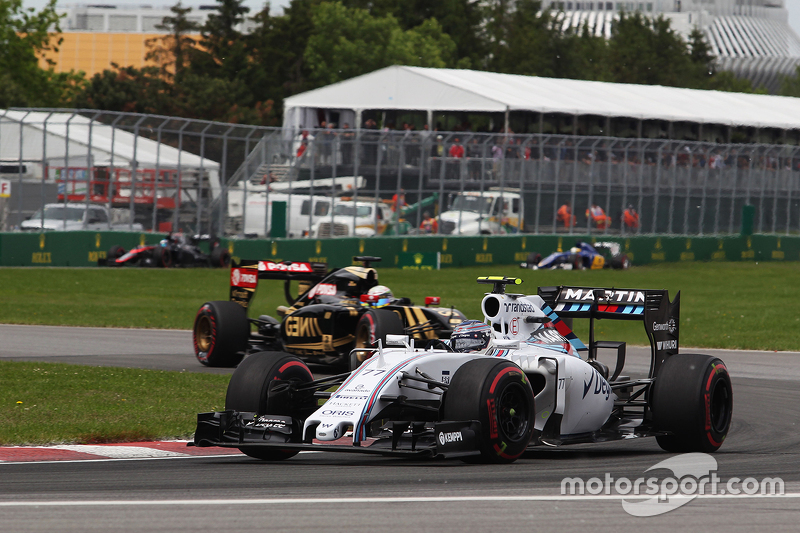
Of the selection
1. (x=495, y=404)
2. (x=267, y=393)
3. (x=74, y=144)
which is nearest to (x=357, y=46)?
(x=74, y=144)

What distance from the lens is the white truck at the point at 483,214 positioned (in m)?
37.4

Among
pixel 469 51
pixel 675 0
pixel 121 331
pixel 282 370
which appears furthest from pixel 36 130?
pixel 675 0

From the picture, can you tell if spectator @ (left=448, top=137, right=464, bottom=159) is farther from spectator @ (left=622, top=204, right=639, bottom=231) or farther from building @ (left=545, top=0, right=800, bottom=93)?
building @ (left=545, top=0, right=800, bottom=93)

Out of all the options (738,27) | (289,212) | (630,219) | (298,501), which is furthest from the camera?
(738,27)

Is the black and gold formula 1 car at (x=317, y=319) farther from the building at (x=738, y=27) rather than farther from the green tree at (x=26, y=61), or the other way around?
the building at (x=738, y=27)

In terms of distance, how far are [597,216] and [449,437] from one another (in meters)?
34.3

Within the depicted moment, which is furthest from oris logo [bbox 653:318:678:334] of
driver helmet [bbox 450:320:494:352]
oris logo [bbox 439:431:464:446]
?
oris logo [bbox 439:431:464:446]

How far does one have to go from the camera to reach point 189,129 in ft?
109

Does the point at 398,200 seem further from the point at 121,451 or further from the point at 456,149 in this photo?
the point at 121,451

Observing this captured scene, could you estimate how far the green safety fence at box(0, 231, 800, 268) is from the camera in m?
31.5

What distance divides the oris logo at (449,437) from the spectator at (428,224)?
95.9 feet

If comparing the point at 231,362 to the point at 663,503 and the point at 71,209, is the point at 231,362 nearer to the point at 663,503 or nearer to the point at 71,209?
the point at 663,503

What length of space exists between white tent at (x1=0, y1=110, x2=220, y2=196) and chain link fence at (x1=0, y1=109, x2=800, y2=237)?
0.13 feet

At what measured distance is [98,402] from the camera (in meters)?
11.4
